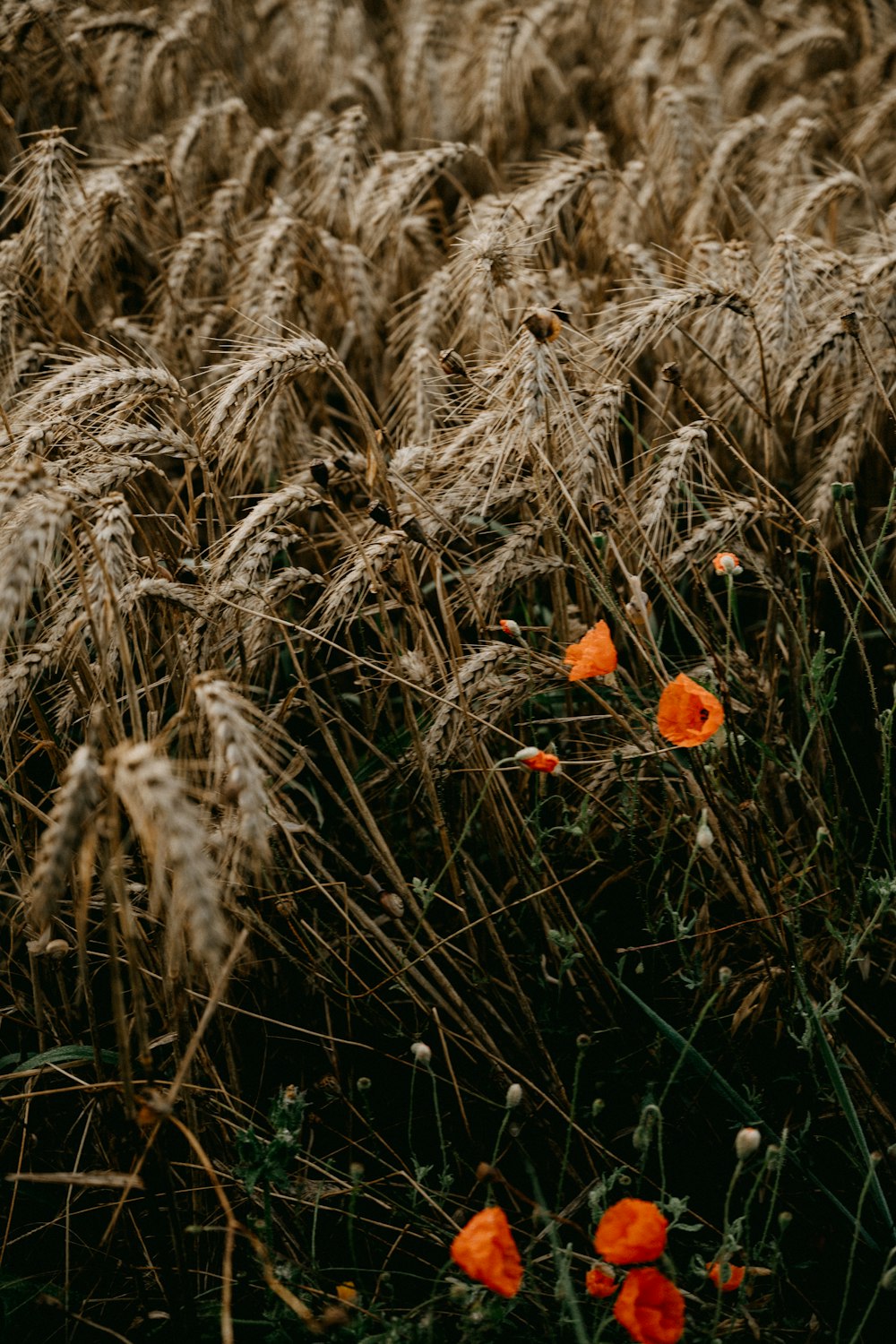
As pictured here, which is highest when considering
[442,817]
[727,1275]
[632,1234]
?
[442,817]

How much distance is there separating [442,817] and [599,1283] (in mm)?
636

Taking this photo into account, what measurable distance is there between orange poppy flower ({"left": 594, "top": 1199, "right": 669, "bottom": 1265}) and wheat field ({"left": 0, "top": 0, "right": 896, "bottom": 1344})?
59mm

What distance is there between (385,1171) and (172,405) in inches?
50.6

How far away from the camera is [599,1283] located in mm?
1154

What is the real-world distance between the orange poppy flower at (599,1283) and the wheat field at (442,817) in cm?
6

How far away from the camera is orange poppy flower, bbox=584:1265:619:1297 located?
3.74 ft

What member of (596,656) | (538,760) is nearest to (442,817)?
(538,760)

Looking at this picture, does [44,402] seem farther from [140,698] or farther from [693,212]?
[693,212]

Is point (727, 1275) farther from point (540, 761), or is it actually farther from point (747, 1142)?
point (540, 761)

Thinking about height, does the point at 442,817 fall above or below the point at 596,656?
below

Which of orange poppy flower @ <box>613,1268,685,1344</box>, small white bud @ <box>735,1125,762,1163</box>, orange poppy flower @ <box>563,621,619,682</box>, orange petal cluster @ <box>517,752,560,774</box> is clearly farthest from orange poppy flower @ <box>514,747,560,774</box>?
orange poppy flower @ <box>613,1268,685,1344</box>

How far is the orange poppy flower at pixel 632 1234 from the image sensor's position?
105cm

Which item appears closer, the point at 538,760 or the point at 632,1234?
the point at 632,1234

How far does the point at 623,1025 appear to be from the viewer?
1.59 metres
